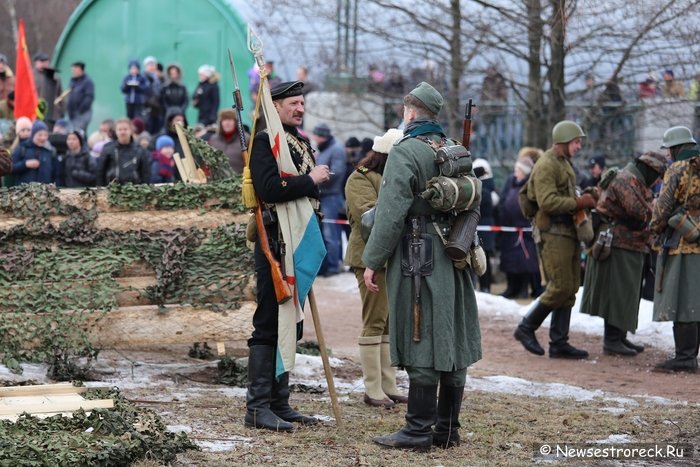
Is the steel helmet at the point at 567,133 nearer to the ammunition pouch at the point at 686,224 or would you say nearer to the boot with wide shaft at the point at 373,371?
the ammunition pouch at the point at 686,224

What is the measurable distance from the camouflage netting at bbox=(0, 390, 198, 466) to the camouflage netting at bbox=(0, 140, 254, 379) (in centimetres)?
217

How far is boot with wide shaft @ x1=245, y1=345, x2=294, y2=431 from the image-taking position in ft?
25.3

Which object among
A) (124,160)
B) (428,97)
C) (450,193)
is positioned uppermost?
(428,97)

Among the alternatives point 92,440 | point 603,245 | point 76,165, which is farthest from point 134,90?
point 92,440

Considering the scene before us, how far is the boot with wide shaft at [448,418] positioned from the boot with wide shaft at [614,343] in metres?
4.84

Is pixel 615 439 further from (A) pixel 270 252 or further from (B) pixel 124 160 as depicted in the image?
(B) pixel 124 160

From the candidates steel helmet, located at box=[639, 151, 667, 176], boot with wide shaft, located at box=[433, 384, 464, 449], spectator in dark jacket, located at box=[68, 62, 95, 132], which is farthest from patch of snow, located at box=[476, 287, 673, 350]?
spectator in dark jacket, located at box=[68, 62, 95, 132]

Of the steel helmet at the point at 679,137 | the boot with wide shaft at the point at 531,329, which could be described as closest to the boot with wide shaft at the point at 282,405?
the boot with wide shaft at the point at 531,329

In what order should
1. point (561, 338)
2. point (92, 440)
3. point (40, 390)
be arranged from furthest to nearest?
1. point (561, 338)
2. point (40, 390)
3. point (92, 440)

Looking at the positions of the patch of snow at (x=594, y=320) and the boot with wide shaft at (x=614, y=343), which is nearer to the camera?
the boot with wide shaft at (x=614, y=343)

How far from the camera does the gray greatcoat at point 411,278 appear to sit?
718 cm

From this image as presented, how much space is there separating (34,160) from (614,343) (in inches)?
296

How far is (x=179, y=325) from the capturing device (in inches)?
371

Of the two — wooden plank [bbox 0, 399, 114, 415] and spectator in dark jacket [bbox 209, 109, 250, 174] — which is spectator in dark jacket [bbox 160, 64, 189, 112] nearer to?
spectator in dark jacket [bbox 209, 109, 250, 174]
